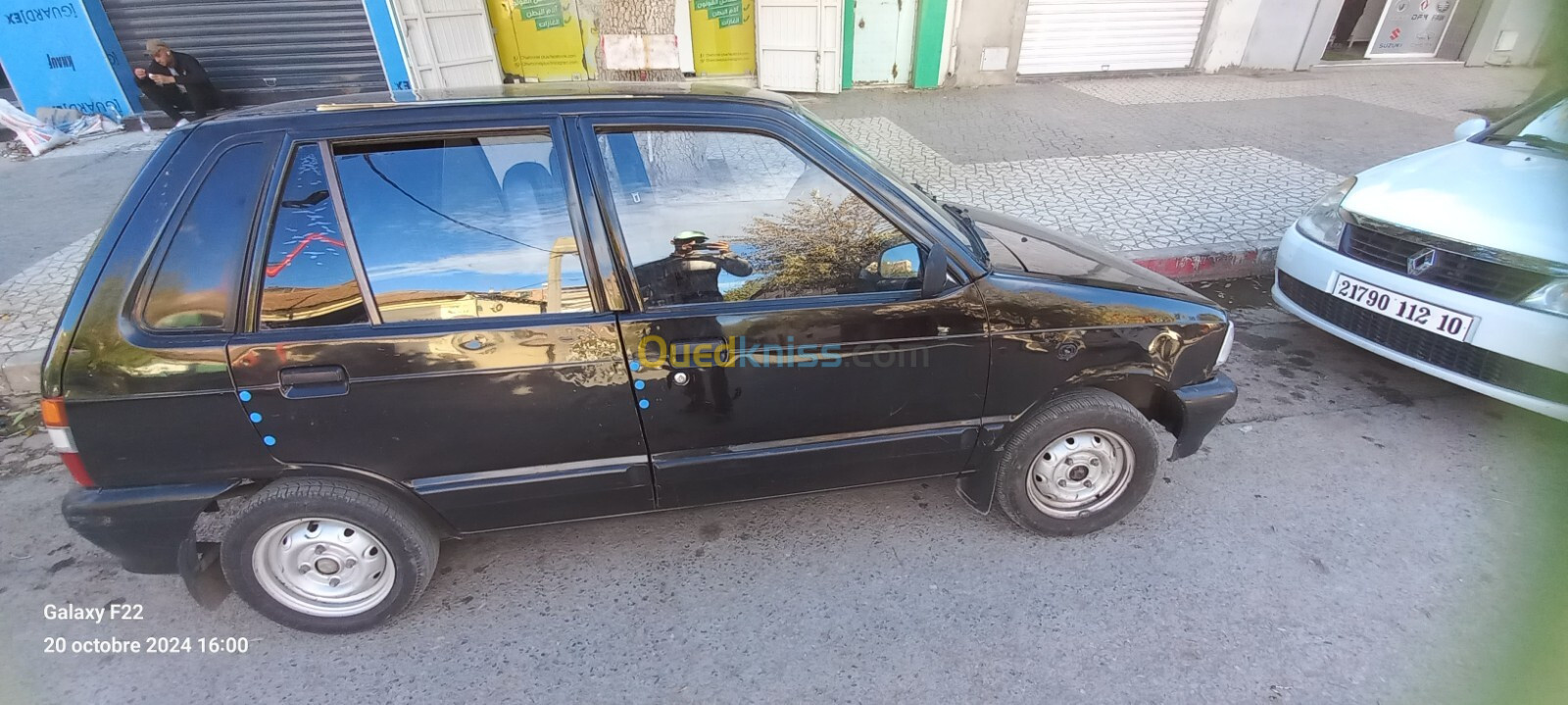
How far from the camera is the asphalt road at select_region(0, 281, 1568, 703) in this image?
7.28 feet

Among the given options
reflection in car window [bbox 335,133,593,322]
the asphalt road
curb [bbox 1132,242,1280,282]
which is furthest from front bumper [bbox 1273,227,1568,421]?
reflection in car window [bbox 335,133,593,322]

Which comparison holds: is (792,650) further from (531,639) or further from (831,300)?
(831,300)

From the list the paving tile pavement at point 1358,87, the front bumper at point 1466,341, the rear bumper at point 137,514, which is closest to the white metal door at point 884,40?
the paving tile pavement at point 1358,87

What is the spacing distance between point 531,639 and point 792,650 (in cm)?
92

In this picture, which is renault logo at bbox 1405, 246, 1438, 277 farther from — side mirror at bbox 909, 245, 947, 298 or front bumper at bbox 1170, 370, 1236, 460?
side mirror at bbox 909, 245, 947, 298

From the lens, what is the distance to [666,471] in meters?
2.39

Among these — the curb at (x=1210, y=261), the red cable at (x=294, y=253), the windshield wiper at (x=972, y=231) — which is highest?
the red cable at (x=294, y=253)

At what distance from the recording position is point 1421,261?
3.35m

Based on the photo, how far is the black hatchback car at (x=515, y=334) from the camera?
197cm

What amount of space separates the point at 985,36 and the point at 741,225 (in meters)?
9.23

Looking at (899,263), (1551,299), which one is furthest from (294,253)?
(1551,299)

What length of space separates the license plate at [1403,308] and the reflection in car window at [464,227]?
151 inches

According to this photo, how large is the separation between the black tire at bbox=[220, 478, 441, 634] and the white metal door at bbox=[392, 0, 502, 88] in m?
7.24

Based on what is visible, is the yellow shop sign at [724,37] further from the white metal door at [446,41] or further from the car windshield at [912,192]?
the car windshield at [912,192]
